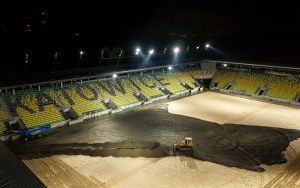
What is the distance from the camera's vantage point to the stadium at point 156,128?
2063cm

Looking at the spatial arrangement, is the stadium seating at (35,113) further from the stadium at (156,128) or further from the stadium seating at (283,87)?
the stadium seating at (283,87)

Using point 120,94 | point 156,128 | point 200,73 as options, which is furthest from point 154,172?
point 200,73

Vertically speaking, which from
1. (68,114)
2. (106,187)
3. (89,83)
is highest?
(89,83)

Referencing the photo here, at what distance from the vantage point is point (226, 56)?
65562mm

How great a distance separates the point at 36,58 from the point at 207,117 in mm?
31707

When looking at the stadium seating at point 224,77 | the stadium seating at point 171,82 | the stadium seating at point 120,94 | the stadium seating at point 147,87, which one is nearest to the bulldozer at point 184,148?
the stadium seating at point 120,94

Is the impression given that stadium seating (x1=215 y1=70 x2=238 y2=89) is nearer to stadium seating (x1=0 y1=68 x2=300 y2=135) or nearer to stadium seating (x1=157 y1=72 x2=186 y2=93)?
stadium seating (x1=0 y1=68 x2=300 y2=135)

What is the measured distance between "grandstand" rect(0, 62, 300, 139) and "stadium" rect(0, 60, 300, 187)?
0.15 metres

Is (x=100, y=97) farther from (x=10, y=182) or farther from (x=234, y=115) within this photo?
(x=10, y=182)

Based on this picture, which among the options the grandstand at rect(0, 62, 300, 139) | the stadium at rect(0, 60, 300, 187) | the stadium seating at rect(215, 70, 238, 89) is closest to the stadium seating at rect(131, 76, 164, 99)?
the grandstand at rect(0, 62, 300, 139)

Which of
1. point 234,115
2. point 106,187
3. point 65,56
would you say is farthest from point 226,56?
point 106,187

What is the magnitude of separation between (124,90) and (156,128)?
13729 mm

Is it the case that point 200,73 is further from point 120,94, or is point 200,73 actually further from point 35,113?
point 35,113

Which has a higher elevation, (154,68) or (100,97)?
(154,68)
